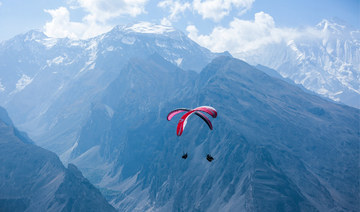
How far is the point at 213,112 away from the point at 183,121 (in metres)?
8.47

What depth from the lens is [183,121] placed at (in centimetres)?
10406

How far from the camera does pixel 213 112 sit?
342ft
